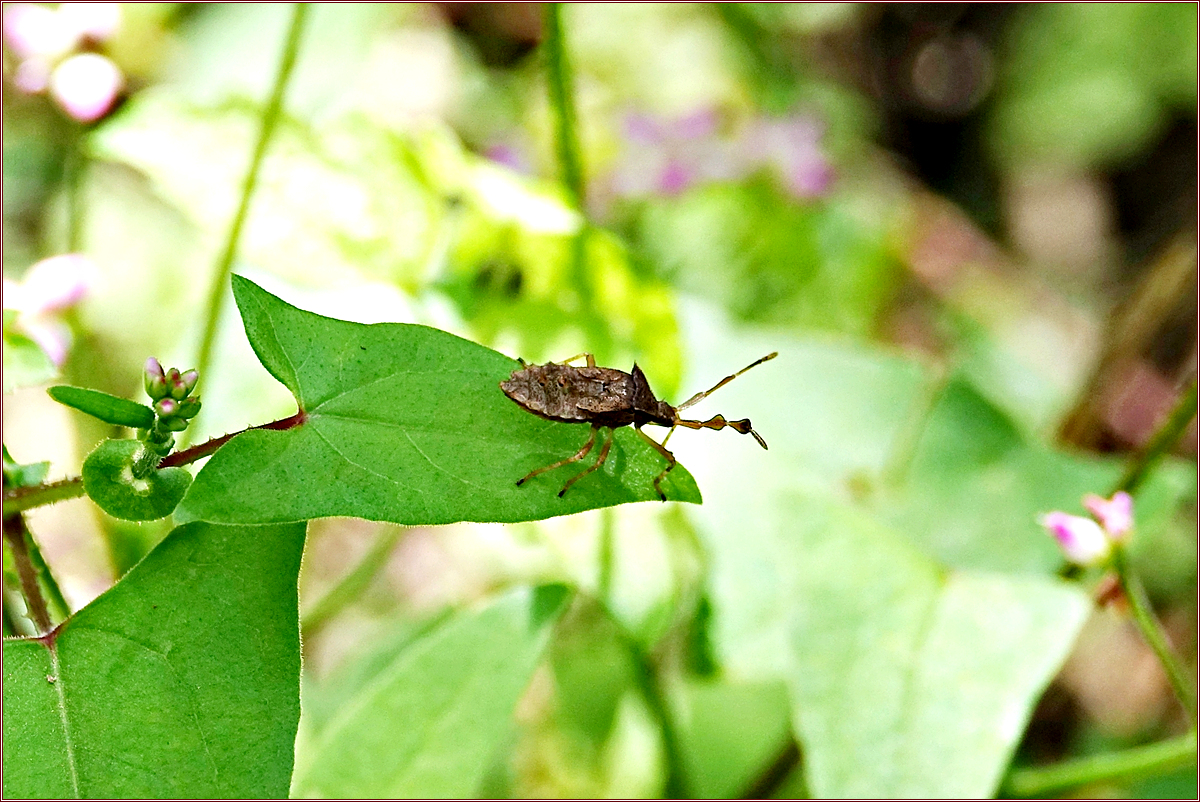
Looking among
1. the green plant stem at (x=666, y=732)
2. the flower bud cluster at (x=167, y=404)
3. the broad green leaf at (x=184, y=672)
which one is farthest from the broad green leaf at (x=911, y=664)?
the flower bud cluster at (x=167, y=404)

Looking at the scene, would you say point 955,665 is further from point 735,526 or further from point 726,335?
point 726,335

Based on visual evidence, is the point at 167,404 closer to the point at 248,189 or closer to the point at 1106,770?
the point at 248,189

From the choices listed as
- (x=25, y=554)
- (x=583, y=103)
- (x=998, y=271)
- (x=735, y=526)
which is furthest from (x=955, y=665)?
(x=998, y=271)

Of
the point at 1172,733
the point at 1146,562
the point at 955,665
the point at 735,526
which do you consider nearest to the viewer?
the point at 955,665

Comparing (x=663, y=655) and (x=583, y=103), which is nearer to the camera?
(x=663, y=655)

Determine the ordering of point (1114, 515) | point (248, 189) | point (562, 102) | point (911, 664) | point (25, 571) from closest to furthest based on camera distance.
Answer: point (25, 571)
point (1114, 515)
point (911, 664)
point (248, 189)
point (562, 102)

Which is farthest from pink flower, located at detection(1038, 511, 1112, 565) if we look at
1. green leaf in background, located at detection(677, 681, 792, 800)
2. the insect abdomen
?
green leaf in background, located at detection(677, 681, 792, 800)

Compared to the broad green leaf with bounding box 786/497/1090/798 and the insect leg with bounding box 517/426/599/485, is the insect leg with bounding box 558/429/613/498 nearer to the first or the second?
the insect leg with bounding box 517/426/599/485

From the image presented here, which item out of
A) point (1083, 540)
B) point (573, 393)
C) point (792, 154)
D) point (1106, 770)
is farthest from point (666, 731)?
point (792, 154)
